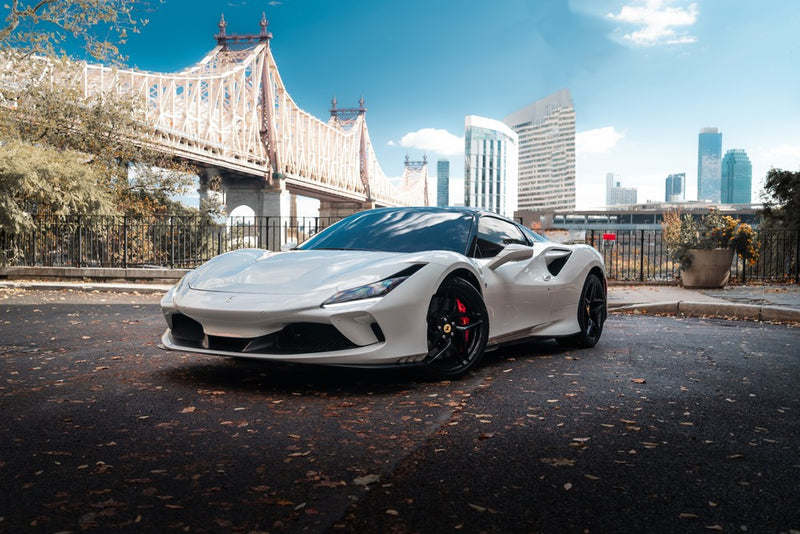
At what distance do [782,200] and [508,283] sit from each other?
52.1 ft

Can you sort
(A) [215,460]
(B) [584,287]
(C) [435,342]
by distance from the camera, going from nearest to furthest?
(A) [215,460] < (C) [435,342] < (B) [584,287]

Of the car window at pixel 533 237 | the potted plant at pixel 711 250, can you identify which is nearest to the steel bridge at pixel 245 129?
the potted plant at pixel 711 250

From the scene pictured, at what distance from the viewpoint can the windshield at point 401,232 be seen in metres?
4.45

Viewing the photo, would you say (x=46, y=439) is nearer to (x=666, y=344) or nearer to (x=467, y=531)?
(x=467, y=531)

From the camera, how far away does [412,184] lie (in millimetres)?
97750

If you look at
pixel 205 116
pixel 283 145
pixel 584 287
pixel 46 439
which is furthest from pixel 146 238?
pixel 283 145

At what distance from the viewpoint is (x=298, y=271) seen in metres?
3.83

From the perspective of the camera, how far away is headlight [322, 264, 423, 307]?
3539 mm

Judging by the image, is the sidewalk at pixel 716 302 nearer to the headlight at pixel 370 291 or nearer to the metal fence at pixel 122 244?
the metal fence at pixel 122 244

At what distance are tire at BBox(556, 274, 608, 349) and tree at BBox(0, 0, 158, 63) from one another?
599 inches

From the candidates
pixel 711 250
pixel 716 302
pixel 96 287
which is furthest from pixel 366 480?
pixel 96 287

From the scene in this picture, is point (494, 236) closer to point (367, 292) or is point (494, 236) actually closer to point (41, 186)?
point (367, 292)

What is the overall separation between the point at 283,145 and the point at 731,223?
40.3 metres

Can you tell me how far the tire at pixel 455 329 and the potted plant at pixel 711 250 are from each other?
9278 mm
